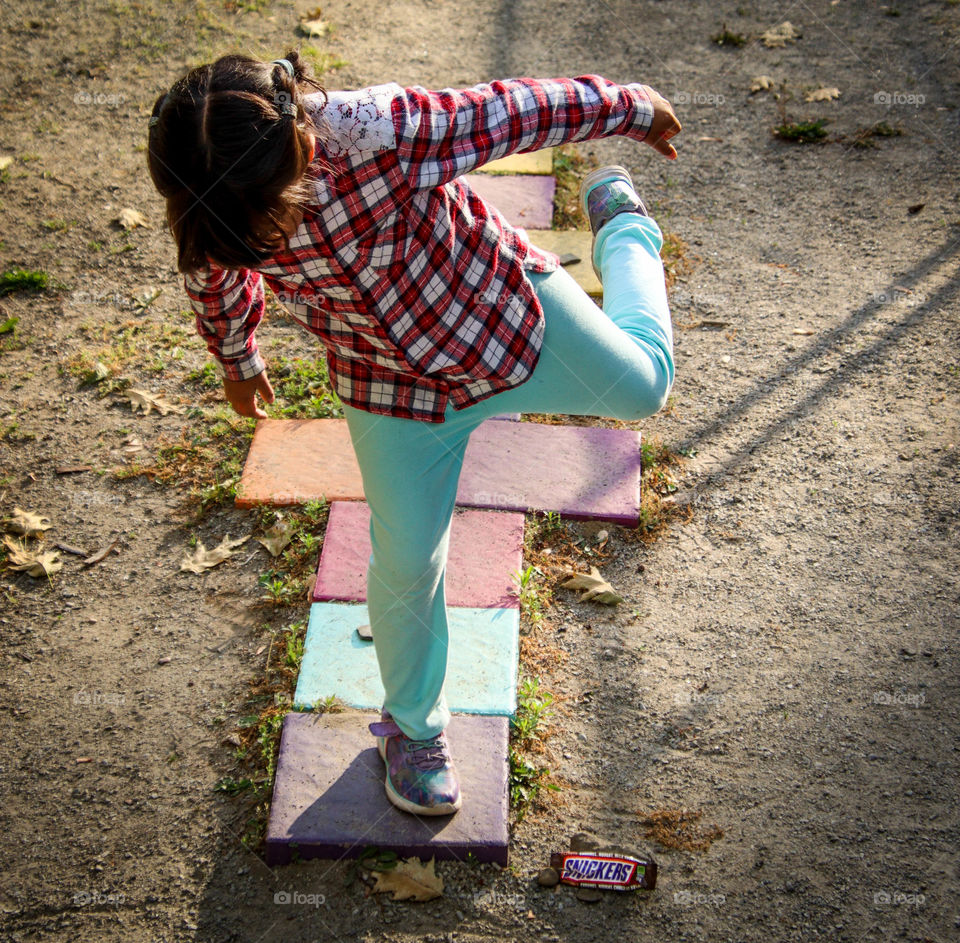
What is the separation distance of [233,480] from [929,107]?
13.2 feet

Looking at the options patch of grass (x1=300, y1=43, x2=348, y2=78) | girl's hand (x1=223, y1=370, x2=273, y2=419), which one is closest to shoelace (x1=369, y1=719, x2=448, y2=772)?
girl's hand (x1=223, y1=370, x2=273, y2=419)

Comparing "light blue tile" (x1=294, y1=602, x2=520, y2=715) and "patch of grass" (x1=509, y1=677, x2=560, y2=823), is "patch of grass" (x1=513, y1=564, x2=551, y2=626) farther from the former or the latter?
"patch of grass" (x1=509, y1=677, x2=560, y2=823)

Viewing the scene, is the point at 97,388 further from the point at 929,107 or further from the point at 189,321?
the point at 929,107

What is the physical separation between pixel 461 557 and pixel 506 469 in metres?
0.41

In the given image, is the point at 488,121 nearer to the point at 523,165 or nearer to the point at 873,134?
the point at 523,165

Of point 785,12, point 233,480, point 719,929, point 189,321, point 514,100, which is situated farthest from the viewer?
point 785,12

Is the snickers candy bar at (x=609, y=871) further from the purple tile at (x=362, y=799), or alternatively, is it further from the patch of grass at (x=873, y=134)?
the patch of grass at (x=873, y=134)

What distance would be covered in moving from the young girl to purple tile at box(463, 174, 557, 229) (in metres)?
1.91

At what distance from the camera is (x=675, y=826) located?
7.51ft

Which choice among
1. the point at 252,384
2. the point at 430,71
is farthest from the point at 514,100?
the point at 430,71

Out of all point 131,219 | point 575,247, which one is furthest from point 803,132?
point 131,219

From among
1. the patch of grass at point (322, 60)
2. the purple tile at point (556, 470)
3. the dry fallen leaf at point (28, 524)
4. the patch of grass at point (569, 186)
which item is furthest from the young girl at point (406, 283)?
the patch of grass at point (322, 60)

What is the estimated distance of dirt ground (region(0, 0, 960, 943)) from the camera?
7.22 ft

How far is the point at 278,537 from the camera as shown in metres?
3.02
